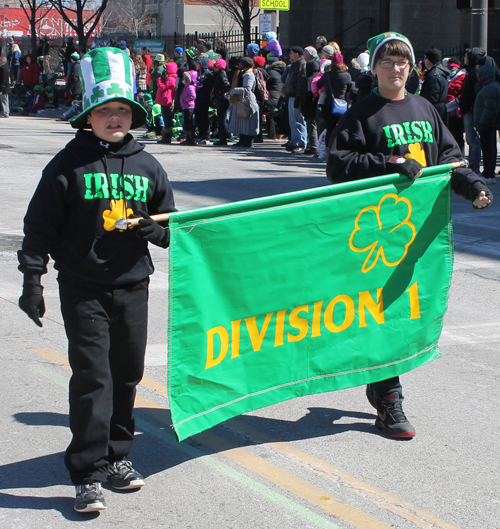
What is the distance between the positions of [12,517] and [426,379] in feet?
8.81

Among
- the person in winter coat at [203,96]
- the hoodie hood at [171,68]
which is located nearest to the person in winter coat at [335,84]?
the person in winter coat at [203,96]

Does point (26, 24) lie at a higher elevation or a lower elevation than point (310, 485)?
higher

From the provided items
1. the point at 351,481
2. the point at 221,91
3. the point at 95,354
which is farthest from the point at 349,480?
the point at 221,91

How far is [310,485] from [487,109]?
32.1 ft

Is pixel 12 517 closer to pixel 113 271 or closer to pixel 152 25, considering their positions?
pixel 113 271

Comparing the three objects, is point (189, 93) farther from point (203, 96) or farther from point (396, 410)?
point (396, 410)

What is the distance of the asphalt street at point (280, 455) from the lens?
341 centimetres

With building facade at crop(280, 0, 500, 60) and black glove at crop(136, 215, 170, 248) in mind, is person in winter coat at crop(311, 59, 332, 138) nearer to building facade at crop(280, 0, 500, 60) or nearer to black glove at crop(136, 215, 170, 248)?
black glove at crop(136, 215, 170, 248)

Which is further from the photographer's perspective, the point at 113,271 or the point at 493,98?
the point at 493,98

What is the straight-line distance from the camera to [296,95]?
16281mm

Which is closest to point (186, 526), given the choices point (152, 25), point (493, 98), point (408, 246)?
point (408, 246)

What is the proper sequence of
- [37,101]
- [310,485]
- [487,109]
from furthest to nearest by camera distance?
[37,101] < [487,109] < [310,485]

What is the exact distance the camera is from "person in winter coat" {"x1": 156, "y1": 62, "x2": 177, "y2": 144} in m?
18.4

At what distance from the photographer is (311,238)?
3951mm
